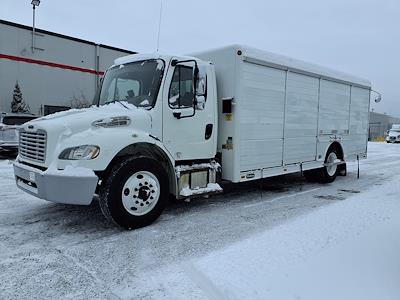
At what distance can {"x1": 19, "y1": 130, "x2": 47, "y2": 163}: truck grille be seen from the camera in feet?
15.7

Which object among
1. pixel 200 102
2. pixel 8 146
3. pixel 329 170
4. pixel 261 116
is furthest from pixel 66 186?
pixel 8 146

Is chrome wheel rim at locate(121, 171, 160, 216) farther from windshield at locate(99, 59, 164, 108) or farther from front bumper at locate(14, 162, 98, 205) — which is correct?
windshield at locate(99, 59, 164, 108)

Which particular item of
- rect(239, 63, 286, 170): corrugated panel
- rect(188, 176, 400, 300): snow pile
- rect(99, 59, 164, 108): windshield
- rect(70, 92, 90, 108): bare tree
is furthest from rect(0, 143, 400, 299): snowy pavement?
rect(70, 92, 90, 108): bare tree

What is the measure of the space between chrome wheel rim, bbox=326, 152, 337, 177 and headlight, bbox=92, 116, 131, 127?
6153 mm

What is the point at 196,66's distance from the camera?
566cm

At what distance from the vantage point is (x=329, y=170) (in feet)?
31.3

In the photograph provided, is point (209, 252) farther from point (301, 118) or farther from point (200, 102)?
point (301, 118)

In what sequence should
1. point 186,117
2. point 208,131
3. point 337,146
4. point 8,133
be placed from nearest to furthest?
point 186,117 → point 208,131 → point 337,146 → point 8,133

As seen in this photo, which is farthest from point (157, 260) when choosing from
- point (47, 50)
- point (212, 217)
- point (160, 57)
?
point (47, 50)

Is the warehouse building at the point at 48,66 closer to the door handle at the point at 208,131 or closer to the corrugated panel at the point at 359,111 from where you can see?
the corrugated panel at the point at 359,111

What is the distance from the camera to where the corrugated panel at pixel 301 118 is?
7.59m

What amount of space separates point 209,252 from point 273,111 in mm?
3771

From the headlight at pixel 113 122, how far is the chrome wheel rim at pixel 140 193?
744 mm

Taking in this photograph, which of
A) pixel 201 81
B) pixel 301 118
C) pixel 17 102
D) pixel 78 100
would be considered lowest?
pixel 301 118
